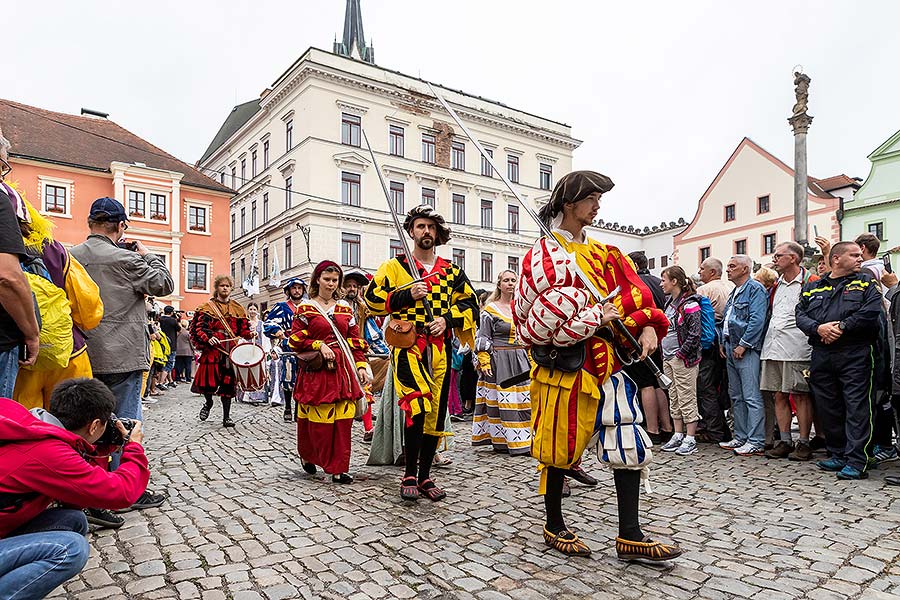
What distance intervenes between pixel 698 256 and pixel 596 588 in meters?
44.5

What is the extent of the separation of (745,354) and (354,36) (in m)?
78.3

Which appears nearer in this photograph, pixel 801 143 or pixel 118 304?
pixel 118 304

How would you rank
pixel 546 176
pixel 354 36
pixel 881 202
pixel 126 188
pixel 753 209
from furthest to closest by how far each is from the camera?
pixel 354 36, pixel 546 176, pixel 753 209, pixel 881 202, pixel 126 188

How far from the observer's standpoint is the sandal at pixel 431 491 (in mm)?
4523

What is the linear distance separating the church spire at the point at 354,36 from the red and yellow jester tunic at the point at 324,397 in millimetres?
75659

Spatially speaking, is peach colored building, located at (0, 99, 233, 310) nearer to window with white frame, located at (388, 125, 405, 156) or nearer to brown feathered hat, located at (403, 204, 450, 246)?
window with white frame, located at (388, 125, 405, 156)

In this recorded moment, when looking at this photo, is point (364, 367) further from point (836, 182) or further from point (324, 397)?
point (836, 182)

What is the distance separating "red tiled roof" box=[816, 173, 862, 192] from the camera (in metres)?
36.5

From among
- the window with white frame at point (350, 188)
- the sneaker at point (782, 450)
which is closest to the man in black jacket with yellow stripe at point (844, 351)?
the sneaker at point (782, 450)

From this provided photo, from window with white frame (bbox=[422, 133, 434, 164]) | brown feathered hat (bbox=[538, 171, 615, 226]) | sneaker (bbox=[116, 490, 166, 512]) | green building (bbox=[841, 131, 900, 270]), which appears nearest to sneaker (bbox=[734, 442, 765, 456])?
brown feathered hat (bbox=[538, 171, 615, 226])

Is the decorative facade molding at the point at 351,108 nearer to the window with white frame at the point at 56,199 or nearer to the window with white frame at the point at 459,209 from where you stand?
the window with white frame at the point at 459,209

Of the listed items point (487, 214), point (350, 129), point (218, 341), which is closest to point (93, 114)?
point (350, 129)

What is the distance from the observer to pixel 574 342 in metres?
3.26

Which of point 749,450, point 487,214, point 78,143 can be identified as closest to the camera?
point 749,450
